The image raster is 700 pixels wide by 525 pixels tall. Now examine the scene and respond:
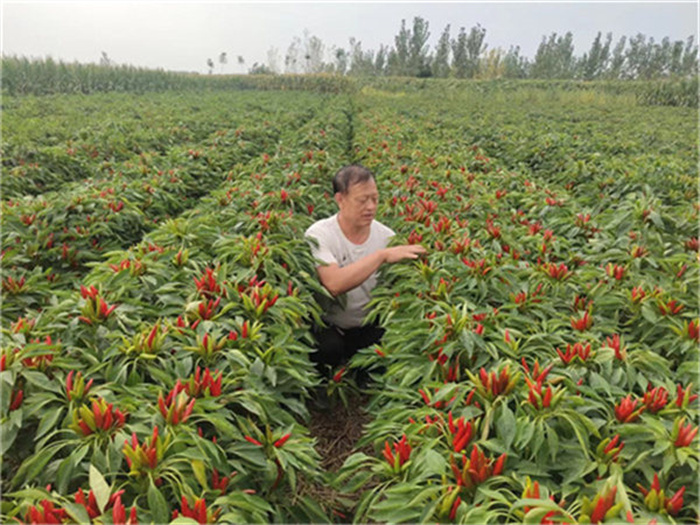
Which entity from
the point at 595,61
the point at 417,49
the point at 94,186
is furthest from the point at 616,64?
the point at 94,186

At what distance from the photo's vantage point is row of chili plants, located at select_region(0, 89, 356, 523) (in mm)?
1133

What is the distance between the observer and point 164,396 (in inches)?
59.0

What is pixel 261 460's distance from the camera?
1.33m

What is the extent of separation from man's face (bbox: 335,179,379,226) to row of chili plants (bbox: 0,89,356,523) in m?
0.44

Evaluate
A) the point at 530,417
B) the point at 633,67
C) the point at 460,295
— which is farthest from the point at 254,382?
the point at 633,67

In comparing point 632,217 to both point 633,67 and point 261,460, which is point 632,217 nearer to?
point 261,460

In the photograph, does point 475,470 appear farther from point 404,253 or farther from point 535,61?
point 535,61

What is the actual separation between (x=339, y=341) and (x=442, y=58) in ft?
173

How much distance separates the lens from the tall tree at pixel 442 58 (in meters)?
46.5

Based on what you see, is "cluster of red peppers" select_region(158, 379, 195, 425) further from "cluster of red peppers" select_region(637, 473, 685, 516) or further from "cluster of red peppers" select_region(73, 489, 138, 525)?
"cluster of red peppers" select_region(637, 473, 685, 516)

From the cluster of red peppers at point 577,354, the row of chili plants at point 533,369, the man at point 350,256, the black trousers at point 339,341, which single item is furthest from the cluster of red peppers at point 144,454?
the black trousers at point 339,341

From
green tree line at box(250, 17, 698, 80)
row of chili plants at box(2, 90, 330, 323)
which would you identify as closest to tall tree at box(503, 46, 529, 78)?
green tree line at box(250, 17, 698, 80)

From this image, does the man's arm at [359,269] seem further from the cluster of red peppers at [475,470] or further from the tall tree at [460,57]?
the tall tree at [460,57]

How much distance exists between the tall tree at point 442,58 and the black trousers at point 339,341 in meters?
48.2
